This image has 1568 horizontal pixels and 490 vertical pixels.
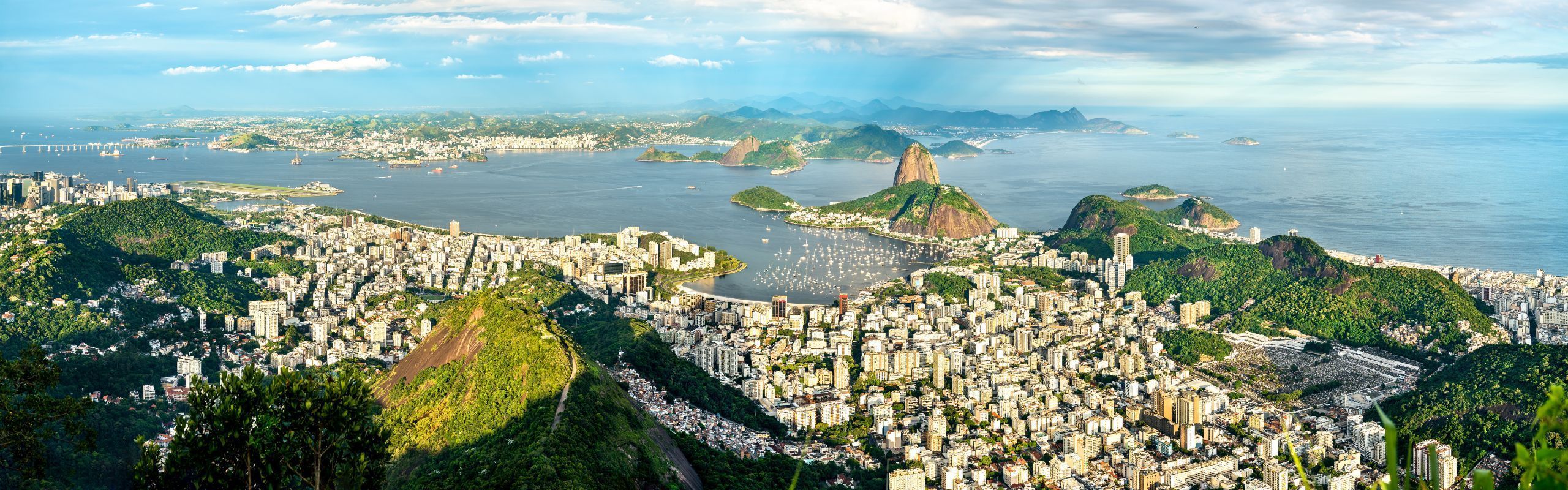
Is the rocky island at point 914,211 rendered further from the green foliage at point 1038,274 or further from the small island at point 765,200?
the green foliage at point 1038,274

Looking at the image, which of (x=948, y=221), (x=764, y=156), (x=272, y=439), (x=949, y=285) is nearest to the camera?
(x=272, y=439)

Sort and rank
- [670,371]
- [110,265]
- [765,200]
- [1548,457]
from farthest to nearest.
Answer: [765,200] → [110,265] → [670,371] → [1548,457]

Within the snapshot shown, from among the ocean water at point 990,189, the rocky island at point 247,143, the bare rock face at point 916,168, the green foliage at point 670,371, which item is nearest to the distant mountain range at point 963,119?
the ocean water at point 990,189

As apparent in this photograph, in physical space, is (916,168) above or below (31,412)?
above

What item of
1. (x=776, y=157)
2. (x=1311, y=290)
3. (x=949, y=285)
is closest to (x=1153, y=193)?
(x=949, y=285)

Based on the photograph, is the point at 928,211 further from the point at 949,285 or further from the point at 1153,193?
the point at 1153,193

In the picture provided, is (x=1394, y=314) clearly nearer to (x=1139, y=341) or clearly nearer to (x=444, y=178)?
(x=1139, y=341)

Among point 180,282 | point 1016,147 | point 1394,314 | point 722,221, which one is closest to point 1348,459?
point 1394,314
